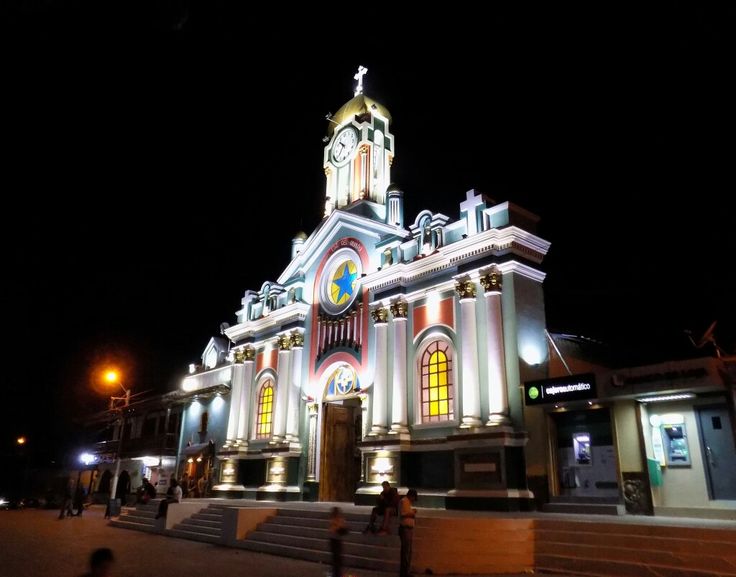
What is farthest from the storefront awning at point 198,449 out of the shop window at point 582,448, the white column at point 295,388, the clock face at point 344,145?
the shop window at point 582,448

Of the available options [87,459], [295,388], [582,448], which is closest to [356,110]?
[295,388]

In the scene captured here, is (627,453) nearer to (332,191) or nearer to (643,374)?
(643,374)

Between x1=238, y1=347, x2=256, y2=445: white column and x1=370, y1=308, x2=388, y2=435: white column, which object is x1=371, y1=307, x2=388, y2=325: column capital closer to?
x1=370, y1=308, x2=388, y2=435: white column

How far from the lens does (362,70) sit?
28.5 meters

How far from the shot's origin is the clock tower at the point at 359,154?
85.9ft

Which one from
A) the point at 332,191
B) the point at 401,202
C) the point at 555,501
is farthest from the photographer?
the point at 332,191

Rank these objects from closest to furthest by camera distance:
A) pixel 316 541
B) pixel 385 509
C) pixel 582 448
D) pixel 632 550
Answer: pixel 632 550 < pixel 385 509 < pixel 316 541 < pixel 582 448

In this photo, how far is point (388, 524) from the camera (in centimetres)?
1342

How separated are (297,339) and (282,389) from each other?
2.25 metres

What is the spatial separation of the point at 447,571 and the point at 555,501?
5.67 metres

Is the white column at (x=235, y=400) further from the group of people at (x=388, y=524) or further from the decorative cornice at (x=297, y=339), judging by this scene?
the group of people at (x=388, y=524)

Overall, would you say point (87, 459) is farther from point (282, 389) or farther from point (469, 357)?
point (469, 357)

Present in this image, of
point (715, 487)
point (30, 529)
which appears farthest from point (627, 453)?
point (30, 529)

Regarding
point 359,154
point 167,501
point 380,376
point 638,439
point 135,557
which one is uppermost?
point 359,154
